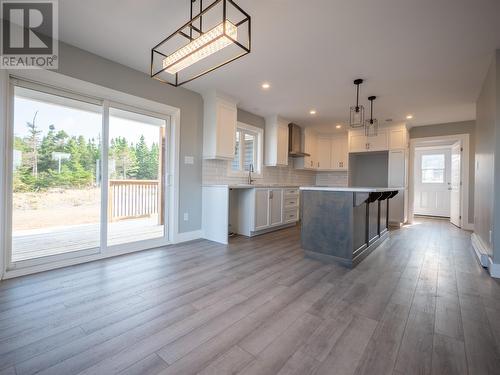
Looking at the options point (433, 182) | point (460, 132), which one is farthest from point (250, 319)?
point (433, 182)

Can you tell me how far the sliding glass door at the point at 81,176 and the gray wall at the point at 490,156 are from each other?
433 centimetres

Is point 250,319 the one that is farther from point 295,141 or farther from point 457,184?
point 457,184

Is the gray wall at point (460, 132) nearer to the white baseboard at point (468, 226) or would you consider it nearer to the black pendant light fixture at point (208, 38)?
the white baseboard at point (468, 226)

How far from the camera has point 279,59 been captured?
2955 mm

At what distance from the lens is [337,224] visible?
2889 millimetres

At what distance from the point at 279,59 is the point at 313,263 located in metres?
2.62

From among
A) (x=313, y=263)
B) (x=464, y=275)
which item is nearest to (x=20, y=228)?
(x=313, y=263)

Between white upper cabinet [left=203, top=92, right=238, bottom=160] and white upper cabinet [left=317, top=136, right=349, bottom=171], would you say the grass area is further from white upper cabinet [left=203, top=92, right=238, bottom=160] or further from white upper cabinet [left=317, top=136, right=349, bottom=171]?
white upper cabinet [left=317, top=136, right=349, bottom=171]

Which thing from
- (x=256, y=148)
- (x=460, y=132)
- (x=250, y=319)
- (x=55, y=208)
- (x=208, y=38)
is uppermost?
(x=460, y=132)

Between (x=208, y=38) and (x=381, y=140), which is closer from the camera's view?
(x=208, y=38)

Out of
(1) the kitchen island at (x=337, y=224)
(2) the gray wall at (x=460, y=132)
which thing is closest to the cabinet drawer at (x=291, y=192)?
(1) the kitchen island at (x=337, y=224)

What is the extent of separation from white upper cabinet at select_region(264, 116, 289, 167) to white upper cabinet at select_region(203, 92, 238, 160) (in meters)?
1.39

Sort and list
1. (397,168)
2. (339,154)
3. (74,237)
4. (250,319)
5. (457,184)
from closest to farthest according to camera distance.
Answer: (250,319), (74,237), (397,168), (457,184), (339,154)

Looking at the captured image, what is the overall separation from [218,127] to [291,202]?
8.02ft
